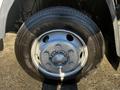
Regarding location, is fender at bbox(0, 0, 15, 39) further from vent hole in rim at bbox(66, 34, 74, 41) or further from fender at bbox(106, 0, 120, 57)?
fender at bbox(106, 0, 120, 57)

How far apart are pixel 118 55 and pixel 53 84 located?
0.83 metres

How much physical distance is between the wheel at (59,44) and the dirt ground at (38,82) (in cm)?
19

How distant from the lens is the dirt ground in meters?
3.88

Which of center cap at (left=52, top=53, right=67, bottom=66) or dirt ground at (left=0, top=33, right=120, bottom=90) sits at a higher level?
center cap at (left=52, top=53, right=67, bottom=66)

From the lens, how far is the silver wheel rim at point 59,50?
11.9 ft

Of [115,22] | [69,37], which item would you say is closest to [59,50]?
[69,37]

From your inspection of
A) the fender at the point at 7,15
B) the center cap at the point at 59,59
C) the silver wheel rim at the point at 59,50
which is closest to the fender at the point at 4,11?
the fender at the point at 7,15

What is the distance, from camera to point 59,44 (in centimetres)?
363

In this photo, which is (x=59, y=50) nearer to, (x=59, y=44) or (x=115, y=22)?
(x=59, y=44)

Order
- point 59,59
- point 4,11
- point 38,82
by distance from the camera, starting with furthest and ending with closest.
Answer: point 38,82
point 59,59
point 4,11

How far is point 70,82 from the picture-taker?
3.86 metres

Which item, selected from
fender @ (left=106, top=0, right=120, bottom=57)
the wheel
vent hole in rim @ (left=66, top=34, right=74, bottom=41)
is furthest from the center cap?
fender @ (left=106, top=0, right=120, bottom=57)

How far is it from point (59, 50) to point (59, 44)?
0.06 meters

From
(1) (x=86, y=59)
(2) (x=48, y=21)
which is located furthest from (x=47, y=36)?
(1) (x=86, y=59)
